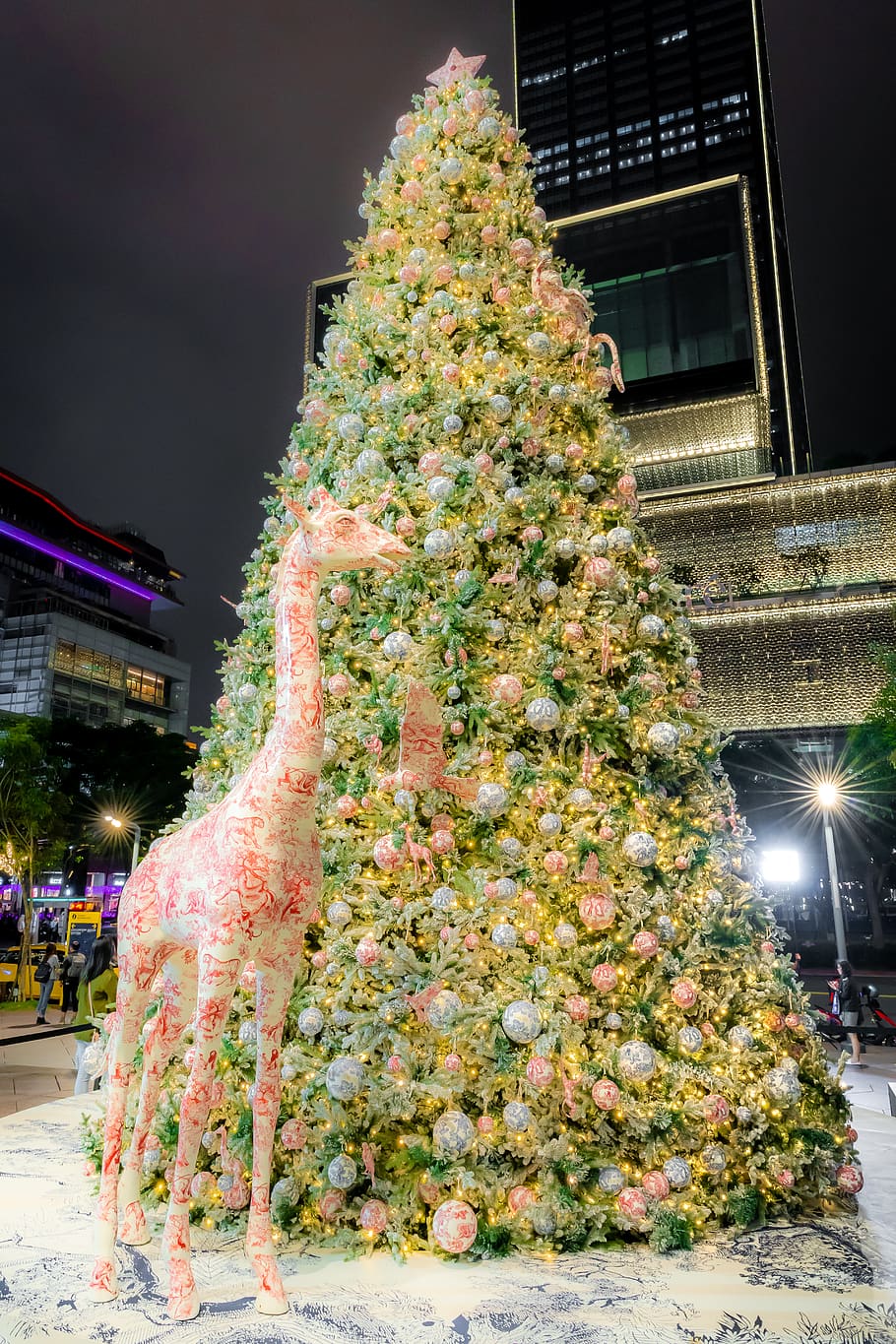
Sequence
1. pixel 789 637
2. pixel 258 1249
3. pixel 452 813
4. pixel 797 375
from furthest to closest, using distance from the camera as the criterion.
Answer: pixel 797 375 < pixel 789 637 < pixel 452 813 < pixel 258 1249

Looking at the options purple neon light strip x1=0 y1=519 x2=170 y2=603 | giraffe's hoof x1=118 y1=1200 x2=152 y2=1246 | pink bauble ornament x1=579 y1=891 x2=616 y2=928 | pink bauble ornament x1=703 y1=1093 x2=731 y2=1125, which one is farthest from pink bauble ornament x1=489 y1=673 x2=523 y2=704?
purple neon light strip x1=0 y1=519 x2=170 y2=603

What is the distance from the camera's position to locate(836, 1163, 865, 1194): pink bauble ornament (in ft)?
11.5

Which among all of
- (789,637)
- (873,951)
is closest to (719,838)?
(789,637)

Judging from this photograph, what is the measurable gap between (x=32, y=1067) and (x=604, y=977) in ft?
30.6

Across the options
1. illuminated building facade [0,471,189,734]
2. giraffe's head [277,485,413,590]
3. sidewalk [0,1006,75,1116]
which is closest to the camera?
giraffe's head [277,485,413,590]

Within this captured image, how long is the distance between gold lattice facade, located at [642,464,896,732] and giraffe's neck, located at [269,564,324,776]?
19.2 m

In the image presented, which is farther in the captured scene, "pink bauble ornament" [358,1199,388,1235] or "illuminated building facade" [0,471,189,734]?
"illuminated building facade" [0,471,189,734]

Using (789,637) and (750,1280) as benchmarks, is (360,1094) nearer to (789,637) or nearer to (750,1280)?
(750,1280)

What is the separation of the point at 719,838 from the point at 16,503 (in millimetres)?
74228

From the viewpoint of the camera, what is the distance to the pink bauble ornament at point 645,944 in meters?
3.41

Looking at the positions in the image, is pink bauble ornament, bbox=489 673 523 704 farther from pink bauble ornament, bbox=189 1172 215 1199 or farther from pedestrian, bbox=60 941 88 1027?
pedestrian, bbox=60 941 88 1027

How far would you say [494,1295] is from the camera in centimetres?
269

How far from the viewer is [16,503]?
65938 millimetres

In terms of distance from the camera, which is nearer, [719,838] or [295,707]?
[295,707]
